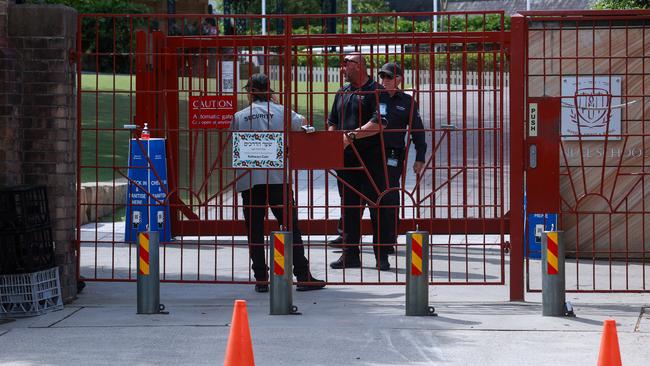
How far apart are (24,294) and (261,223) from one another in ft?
6.81

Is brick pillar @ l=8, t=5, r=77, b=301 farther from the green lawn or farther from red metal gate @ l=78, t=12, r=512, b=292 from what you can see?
the green lawn

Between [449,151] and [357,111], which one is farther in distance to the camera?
[449,151]

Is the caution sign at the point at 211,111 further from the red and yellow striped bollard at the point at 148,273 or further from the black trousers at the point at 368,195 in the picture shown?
the black trousers at the point at 368,195

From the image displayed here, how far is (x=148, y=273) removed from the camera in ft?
28.9

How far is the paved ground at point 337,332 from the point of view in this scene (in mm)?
7387

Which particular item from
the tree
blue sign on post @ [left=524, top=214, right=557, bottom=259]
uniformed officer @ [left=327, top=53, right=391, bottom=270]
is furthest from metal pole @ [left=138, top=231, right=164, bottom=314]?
the tree

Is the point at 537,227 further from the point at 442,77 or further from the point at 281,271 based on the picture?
the point at 442,77

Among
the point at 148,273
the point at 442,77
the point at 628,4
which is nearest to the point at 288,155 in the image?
the point at 148,273

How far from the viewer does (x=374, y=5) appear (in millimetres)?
46062

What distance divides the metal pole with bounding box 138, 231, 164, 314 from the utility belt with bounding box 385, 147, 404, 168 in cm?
305

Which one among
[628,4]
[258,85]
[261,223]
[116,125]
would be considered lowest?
[261,223]

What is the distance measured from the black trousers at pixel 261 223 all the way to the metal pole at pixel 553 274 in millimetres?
2164

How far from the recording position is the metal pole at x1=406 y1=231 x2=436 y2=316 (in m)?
Answer: 8.59

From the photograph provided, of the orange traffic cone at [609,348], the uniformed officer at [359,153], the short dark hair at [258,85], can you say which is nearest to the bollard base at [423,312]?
the uniformed officer at [359,153]
